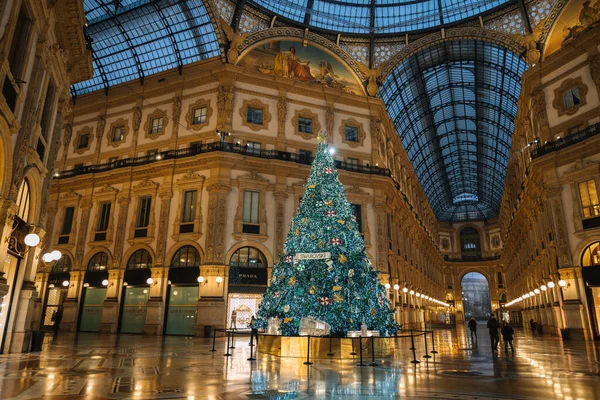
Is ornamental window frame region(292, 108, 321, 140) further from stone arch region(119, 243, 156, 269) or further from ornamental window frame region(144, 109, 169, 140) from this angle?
stone arch region(119, 243, 156, 269)

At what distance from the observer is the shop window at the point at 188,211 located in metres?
28.3

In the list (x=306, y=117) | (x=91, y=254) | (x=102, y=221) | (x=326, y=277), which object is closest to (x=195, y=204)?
(x=102, y=221)

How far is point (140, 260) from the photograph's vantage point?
2923 centimetres

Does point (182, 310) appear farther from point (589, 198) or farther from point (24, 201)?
point (589, 198)

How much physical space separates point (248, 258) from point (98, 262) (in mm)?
11557

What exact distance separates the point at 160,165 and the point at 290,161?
9.44 m

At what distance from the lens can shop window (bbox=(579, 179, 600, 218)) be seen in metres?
25.0

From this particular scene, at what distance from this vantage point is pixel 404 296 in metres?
39.7

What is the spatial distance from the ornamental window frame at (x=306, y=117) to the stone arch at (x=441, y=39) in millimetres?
8940

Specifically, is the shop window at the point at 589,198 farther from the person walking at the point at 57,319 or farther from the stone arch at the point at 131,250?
the person walking at the point at 57,319

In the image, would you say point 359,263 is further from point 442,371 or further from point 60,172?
point 60,172

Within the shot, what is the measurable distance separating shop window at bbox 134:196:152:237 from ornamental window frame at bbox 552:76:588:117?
2958 centimetres

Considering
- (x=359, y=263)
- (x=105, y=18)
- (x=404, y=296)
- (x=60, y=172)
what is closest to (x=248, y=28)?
(x=105, y=18)

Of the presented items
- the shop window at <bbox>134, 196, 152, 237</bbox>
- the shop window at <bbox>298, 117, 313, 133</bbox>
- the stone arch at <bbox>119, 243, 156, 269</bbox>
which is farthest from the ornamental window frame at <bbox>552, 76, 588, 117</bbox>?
the stone arch at <bbox>119, 243, 156, 269</bbox>
